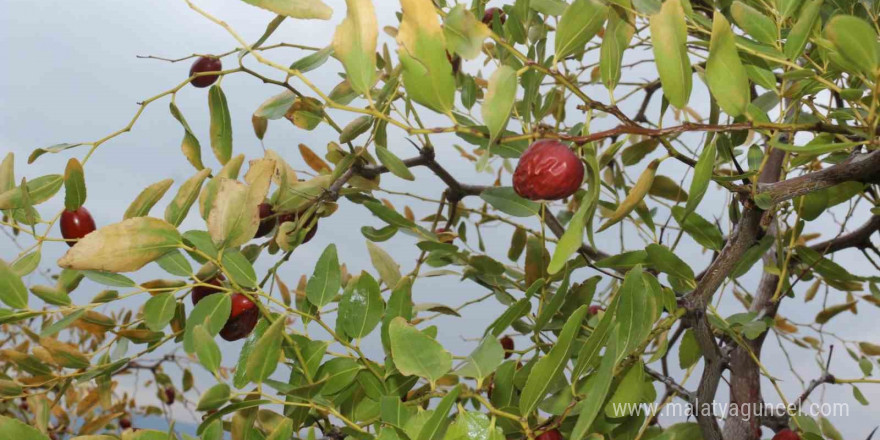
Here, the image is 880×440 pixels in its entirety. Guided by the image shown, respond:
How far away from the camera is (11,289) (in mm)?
864

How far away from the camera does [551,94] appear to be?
1.09 m

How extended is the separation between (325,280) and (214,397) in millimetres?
205

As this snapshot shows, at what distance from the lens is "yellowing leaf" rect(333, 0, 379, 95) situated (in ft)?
1.93

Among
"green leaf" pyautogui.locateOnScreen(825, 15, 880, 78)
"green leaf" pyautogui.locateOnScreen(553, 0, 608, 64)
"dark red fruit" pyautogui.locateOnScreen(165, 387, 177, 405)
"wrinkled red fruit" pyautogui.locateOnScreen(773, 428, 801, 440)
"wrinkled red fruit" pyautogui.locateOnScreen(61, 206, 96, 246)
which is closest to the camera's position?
"green leaf" pyautogui.locateOnScreen(825, 15, 880, 78)

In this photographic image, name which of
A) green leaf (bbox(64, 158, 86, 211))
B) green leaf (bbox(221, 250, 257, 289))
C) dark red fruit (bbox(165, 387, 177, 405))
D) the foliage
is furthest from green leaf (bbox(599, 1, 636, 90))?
dark red fruit (bbox(165, 387, 177, 405))

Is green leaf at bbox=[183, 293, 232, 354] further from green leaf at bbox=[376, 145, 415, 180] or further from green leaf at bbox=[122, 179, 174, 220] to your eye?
green leaf at bbox=[376, 145, 415, 180]

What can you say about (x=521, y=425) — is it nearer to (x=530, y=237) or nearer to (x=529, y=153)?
(x=529, y=153)

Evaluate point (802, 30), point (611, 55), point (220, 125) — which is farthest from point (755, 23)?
point (220, 125)

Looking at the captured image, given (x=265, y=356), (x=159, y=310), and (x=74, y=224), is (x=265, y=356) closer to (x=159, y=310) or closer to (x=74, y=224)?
(x=159, y=310)

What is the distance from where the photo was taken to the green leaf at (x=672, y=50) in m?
0.60

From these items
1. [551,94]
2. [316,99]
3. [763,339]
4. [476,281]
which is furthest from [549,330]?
[763,339]

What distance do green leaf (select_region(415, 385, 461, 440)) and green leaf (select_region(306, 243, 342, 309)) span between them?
0.25m

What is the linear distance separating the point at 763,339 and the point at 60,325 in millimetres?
1147

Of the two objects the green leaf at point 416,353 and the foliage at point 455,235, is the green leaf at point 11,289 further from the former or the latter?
the green leaf at point 416,353
